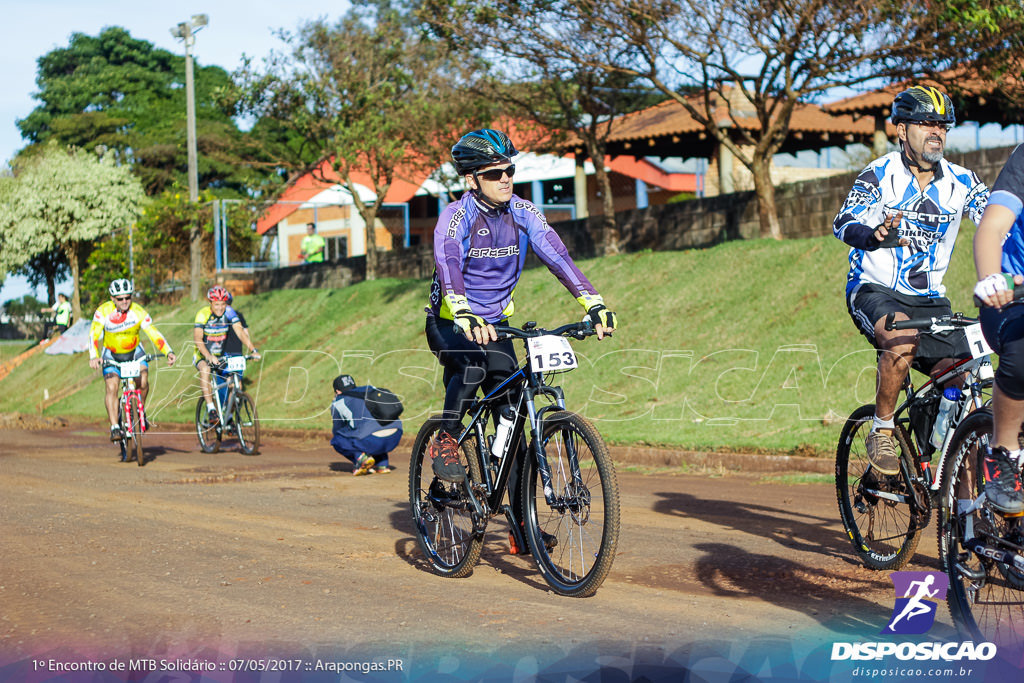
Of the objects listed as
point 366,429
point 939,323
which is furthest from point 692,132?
point 939,323

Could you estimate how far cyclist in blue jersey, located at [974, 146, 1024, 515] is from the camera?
4.03 meters

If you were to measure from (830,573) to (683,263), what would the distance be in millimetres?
14617

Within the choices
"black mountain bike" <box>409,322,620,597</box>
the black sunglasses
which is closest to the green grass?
"black mountain bike" <box>409,322,620,597</box>

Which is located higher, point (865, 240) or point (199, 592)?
point (865, 240)

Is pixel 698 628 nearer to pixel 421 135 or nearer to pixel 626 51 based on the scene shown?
pixel 626 51

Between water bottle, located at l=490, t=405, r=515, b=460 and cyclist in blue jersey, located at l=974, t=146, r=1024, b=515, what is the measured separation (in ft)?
8.21

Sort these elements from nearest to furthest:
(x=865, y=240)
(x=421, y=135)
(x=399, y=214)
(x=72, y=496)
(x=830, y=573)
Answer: (x=865, y=240) < (x=830, y=573) < (x=72, y=496) < (x=421, y=135) < (x=399, y=214)

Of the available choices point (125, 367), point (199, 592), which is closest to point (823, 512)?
point (199, 592)

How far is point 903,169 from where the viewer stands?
6.05 metres

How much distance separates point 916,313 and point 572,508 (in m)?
2.13

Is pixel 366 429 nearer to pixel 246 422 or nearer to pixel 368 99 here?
pixel 246 422

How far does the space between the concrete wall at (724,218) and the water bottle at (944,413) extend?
39.5 ft

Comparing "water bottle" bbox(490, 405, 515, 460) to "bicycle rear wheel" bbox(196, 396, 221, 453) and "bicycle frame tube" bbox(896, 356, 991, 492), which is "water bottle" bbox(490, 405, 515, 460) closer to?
"bicycle frame tube" bbox(896, 356, 991, 492)

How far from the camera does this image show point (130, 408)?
13750 mm
